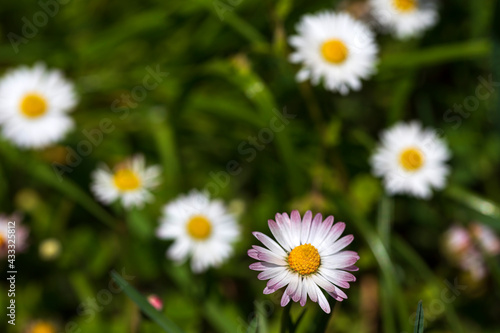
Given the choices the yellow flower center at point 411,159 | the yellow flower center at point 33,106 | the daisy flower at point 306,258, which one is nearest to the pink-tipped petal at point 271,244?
the daisy flower at point 306,258

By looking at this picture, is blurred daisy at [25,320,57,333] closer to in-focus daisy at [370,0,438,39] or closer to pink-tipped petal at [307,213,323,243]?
pink-tipped petal at [307,213,323,243]

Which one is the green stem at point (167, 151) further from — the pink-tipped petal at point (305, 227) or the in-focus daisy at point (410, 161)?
the pink-tipped petal at point (305, 227)

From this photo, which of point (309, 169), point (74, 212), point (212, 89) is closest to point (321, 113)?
point (309, 169)

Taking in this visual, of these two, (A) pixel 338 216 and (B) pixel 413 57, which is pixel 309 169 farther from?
(B) pixel 413 57

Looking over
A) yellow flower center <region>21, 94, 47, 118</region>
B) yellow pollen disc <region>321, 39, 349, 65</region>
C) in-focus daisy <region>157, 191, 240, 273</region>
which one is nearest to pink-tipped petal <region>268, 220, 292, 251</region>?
in-focus daisy <region>157, 191, 240, 273</region>

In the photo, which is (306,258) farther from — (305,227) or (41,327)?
(41,327)
